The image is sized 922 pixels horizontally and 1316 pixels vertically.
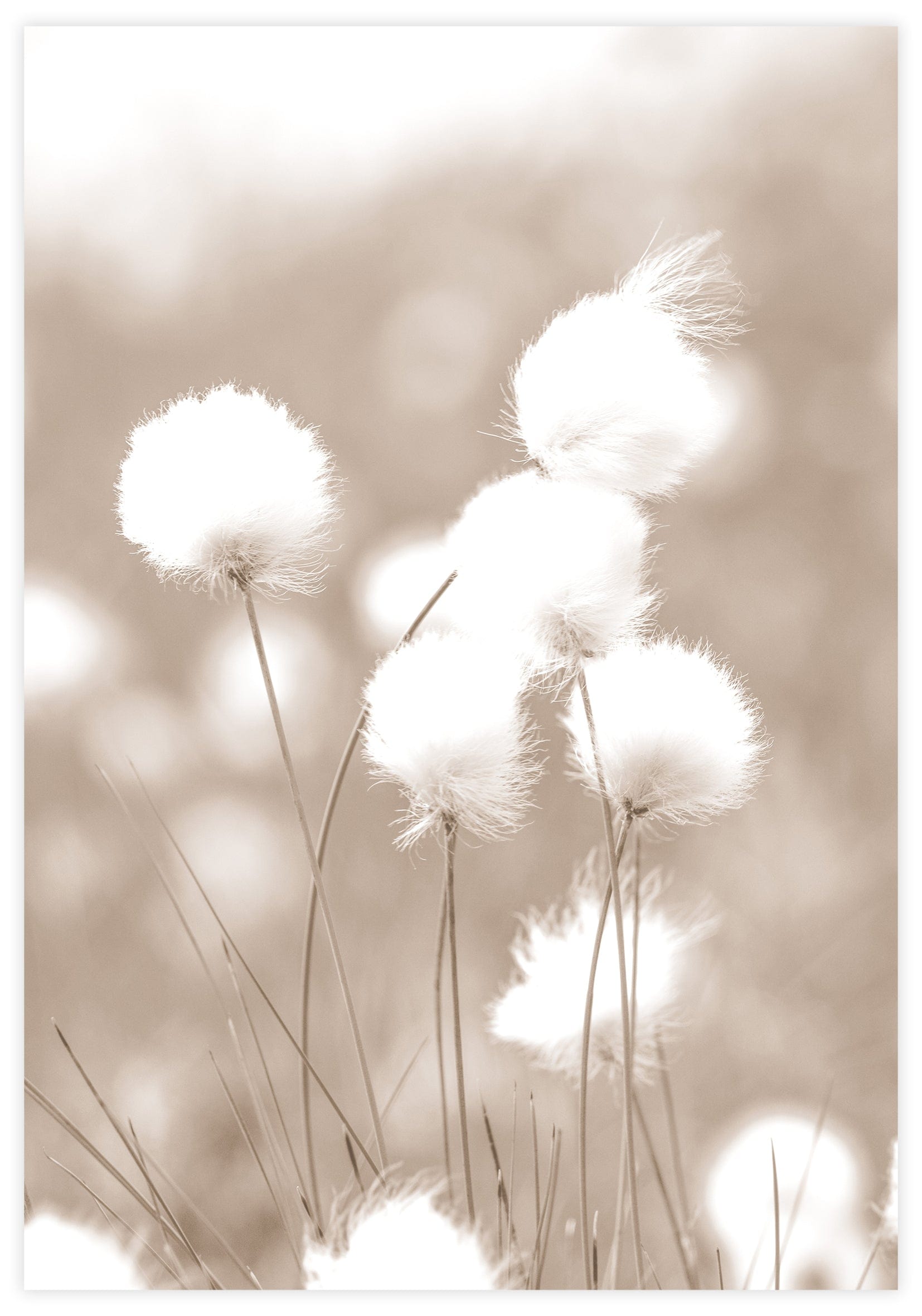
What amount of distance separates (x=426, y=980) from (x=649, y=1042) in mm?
274

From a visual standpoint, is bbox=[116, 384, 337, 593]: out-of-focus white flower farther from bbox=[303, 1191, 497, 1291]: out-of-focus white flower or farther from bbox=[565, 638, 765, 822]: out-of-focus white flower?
bbox=[303, 1191, 497, 1291]: out-of-focus white flower

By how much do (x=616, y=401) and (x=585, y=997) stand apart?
1.09 ft

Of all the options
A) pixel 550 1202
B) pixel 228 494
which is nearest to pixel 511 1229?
pixel 550 1202

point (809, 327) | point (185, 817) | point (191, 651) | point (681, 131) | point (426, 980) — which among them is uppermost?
point (681, 131)

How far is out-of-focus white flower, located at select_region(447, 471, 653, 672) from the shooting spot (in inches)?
21.7

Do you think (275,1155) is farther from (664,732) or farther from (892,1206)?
(892,1206)

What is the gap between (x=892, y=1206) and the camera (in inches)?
31.4

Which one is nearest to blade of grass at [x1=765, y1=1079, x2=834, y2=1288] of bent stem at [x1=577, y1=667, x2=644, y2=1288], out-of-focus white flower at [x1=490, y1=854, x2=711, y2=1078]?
out-of-focus white flower at [x1=490, y1=854, x2=711, y2=1078]

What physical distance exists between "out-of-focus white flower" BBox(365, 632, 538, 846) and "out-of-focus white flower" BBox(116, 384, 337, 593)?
87mm

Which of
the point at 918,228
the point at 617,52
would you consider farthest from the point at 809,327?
the point at 617,52

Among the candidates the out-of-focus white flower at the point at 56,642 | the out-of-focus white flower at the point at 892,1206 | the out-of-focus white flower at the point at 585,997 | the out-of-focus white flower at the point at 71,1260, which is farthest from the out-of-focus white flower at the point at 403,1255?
the out-of-focus white flower at the point at 56,642

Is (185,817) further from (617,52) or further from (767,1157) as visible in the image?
(617,52)

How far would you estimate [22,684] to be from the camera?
859mm

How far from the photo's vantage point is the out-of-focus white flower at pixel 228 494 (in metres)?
0.59
